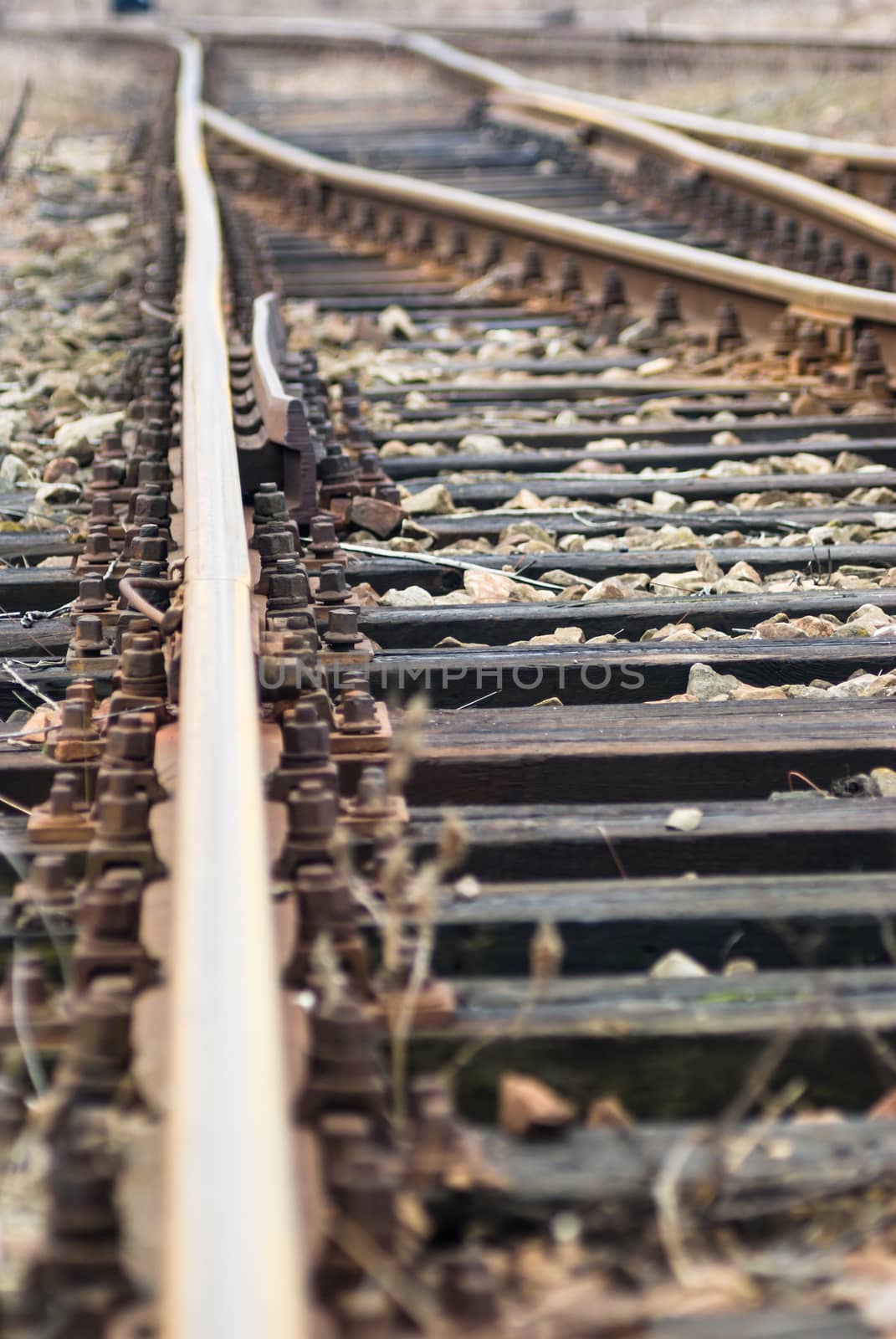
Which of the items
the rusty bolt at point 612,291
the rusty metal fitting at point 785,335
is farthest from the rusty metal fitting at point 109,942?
the rusty bolt at point 612,291

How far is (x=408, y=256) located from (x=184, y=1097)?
23.5ft

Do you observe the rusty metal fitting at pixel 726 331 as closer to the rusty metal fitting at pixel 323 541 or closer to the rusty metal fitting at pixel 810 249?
the rusty metal fitting at pixel 810 249

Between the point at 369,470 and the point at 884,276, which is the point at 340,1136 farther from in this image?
the point at 884,276

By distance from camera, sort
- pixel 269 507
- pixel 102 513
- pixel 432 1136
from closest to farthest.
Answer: pixel 432 1136, pixel 269 507, pixel 102 513

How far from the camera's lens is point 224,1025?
5.15 feet

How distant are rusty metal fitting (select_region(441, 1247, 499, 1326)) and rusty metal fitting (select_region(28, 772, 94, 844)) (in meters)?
1.15

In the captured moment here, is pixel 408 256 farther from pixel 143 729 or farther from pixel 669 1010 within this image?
pixel 669 1010

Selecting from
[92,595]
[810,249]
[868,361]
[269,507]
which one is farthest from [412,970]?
[810,249]

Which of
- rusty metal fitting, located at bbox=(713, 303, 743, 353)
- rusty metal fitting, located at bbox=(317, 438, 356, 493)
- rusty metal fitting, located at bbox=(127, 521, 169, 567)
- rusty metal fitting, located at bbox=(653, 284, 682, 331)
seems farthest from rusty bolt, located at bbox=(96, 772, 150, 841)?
rusty metal fitting, located at bbox=(653, 284, 682, 331)

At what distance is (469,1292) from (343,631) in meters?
1.90

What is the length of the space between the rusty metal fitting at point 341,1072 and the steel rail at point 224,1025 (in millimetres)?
70

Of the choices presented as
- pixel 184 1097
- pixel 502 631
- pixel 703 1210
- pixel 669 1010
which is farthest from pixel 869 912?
pixel 502 631

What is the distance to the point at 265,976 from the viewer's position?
168 cm

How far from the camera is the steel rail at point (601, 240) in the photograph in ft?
19.3
